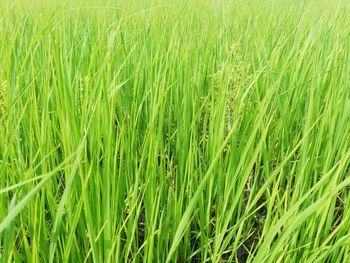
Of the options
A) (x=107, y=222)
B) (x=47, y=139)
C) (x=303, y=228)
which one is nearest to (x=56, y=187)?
(x=47, y=139)

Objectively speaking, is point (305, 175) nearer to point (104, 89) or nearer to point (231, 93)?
point (231, 93)

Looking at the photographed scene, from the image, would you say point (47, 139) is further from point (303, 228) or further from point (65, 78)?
point (303, 228)

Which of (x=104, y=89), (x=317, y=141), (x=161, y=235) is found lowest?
(x=161, y=235)

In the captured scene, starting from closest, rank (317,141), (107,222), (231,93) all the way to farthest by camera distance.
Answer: (107,222) < (317,141) < (231,93)

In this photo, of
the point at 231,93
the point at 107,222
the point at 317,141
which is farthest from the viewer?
the point at 231,93

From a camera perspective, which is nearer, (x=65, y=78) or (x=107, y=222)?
(x=107, y=222)

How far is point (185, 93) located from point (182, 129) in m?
0.07

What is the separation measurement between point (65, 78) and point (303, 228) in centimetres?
44

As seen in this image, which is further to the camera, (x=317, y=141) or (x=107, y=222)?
(x=317, y=141)

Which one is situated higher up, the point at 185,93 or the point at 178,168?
the point at 185,93

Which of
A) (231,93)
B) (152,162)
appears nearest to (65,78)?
(152,162)

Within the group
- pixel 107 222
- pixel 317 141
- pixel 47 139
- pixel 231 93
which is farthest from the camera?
pixel 231 93

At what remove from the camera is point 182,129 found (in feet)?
2.29

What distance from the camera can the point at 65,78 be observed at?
58 cm
